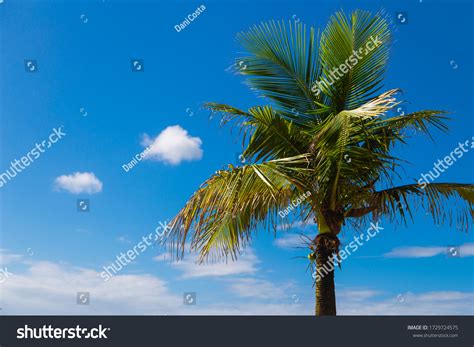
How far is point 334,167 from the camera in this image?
9.38 metres

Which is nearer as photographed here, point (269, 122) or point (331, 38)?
point (269, 122)

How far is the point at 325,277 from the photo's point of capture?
31.0 feet

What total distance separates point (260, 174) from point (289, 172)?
1317 millimetres

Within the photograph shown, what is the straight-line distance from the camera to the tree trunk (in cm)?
935

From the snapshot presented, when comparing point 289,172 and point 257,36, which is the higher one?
point 257,36

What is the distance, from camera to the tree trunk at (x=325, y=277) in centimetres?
935
